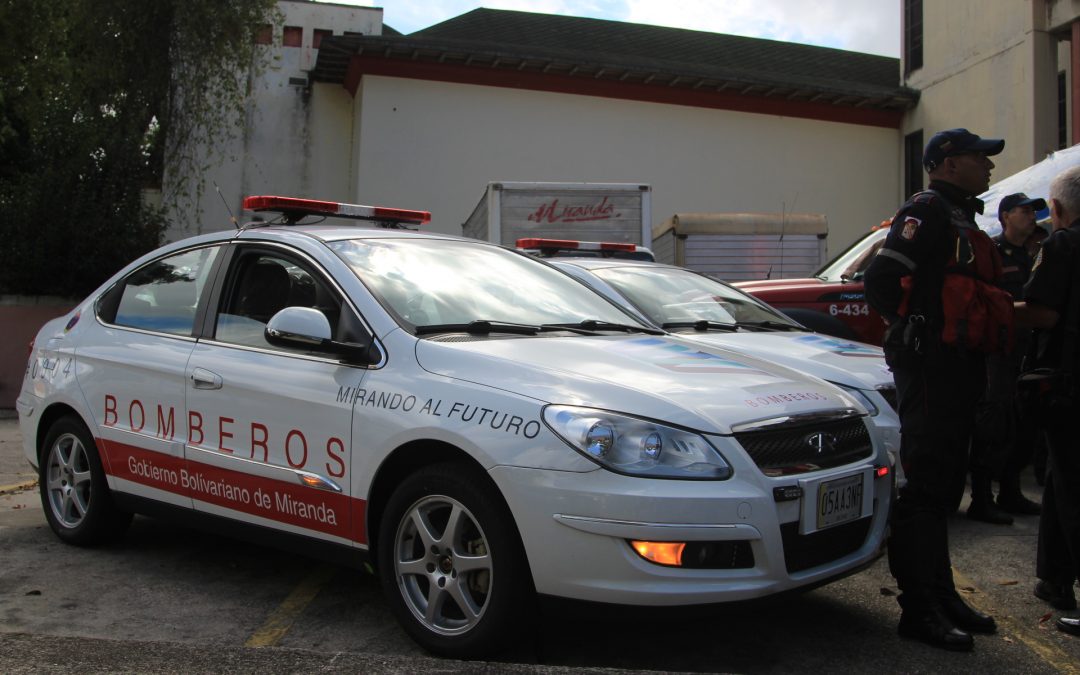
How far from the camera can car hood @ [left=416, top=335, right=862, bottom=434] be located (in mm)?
3166

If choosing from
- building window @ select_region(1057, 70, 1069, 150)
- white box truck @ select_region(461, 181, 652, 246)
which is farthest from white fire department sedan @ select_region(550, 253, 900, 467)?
building window @ select_region(1057, 70, 1069, 150)

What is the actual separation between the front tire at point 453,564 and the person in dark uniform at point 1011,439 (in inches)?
133

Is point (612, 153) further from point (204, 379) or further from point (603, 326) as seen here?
point (204, 379)

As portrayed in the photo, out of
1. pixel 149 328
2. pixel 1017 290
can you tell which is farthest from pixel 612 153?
pixel 149 328

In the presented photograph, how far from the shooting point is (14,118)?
22.6m

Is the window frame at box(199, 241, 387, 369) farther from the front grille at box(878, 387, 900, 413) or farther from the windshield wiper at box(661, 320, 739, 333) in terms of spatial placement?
the front grille at box(878, 387, 900, 413)

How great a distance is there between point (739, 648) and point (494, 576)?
1016 mm

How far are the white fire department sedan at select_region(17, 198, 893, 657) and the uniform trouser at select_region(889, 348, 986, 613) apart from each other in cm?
13

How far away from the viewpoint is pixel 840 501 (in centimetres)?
333

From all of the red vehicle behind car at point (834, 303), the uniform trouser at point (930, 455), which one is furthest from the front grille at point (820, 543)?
the red vehicle behind car at point (834, 303)

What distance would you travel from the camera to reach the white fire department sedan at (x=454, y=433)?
3020 mm

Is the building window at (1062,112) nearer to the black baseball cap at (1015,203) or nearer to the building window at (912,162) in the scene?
the building window at (912,162)

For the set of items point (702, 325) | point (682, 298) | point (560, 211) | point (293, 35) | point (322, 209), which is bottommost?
point (702, 325)

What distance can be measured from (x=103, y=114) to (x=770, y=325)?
13.5 m
